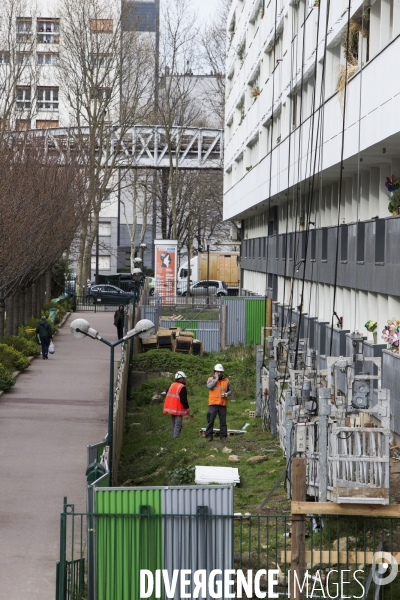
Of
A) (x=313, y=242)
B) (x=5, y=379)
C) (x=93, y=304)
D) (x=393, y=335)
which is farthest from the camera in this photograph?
(x=93, y=304)

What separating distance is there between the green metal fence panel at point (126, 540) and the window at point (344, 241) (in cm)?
1360

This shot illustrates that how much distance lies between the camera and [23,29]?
209 ft

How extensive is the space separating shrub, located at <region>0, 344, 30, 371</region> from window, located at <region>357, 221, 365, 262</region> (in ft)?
43.4

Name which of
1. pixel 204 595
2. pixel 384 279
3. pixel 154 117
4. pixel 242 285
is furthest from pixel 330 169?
pixel 154 117

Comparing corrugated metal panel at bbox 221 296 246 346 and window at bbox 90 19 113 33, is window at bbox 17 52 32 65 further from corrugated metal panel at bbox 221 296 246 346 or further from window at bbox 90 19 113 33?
corrugated metal panel at bbox 221 296 246 346

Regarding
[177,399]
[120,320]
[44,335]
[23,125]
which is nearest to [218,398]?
[177,399]

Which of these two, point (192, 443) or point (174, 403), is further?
point (174, 403)

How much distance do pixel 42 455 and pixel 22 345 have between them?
647 inches

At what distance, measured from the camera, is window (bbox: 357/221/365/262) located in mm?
22172

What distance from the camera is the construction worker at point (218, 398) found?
867 inches

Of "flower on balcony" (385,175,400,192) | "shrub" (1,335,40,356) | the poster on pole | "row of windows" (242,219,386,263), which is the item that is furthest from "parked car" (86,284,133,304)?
"flower on balcony" (385,175,400,192)

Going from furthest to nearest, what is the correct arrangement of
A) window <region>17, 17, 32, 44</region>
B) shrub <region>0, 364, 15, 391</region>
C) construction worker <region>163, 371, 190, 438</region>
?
window <region>17, 17, 32, 44</region>, shrub <region>0, 364, 15, 391</region>, construction worker <region>163, 371, 190, 438</region>

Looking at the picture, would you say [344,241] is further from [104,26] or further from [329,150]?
[104,26]

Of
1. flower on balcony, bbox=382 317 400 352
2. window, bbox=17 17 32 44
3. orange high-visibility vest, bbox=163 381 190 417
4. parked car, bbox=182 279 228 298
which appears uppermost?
window, bbox=17 17 32 44
